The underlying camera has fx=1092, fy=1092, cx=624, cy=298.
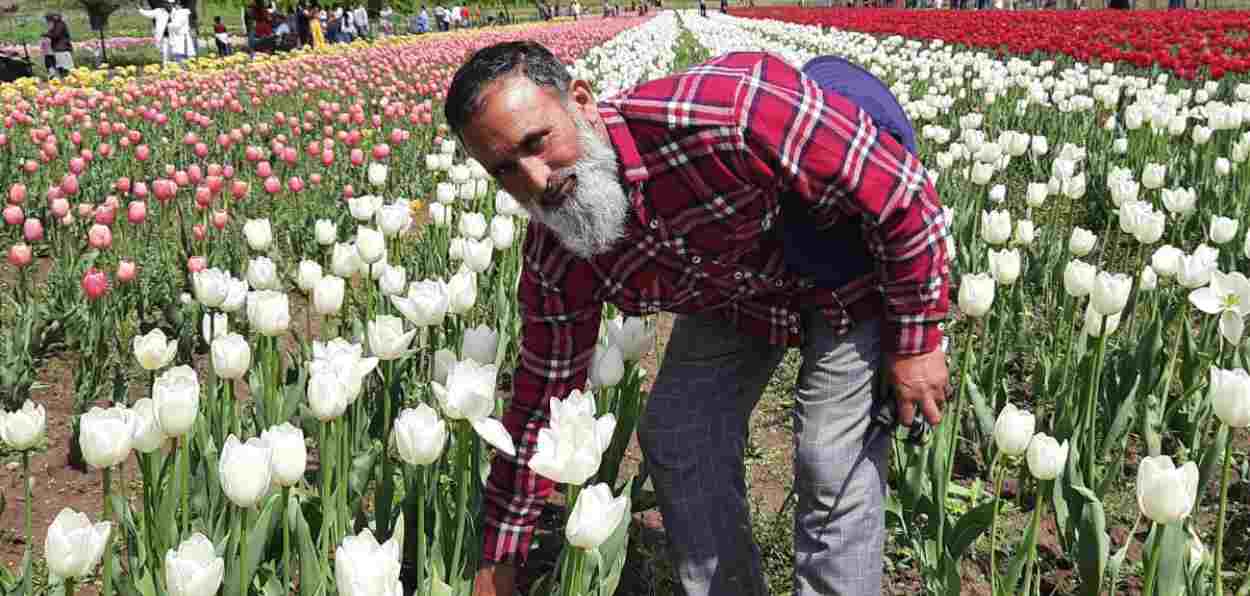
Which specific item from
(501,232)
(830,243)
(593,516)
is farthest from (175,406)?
(501,232)

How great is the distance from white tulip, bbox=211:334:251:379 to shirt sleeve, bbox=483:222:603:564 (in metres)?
Answer: 0.57

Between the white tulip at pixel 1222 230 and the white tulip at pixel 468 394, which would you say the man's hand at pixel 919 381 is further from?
the white tulip at pixel 1222 230

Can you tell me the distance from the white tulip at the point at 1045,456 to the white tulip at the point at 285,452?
4.19 ft

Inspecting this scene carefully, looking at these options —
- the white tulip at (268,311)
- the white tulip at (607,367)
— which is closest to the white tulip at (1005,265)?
the white tulip at (607,367)

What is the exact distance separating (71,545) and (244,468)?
27 centimetres

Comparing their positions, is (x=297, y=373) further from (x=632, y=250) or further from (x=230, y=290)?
(x=632, y=250)

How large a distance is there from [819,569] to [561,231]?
86cm

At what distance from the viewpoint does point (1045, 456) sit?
1957 mm

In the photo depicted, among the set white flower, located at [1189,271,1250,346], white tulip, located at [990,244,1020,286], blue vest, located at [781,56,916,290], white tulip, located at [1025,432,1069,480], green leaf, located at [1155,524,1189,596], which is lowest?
green leaf, located at [1155,524,1189,596]

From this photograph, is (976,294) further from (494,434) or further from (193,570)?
(193,570)

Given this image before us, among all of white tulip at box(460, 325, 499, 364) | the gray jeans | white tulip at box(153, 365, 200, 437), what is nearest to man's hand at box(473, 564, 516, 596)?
the gray jeans

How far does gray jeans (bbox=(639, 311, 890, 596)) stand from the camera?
2199mm

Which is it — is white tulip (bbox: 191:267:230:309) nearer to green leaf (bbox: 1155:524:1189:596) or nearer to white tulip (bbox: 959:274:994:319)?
white tulip (bbox: 959:274:994:319)

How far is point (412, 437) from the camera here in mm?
1941
